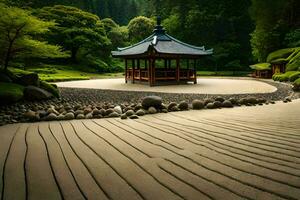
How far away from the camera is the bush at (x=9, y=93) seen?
28.7 ft

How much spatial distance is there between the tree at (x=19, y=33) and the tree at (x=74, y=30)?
1872cm

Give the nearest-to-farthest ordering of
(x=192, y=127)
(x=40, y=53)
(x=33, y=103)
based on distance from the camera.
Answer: (x=192, y=127) < (x=33, y=103) < (x=40, y=53)

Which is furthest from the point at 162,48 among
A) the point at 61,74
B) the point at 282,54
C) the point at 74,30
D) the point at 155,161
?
the point at 155,161

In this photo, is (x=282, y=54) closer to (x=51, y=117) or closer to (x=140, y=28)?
(x=140, y=28)

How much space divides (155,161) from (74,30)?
28412 millimetres

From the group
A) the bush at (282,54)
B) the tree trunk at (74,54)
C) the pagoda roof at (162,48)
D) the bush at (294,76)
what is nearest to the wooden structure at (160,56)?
the pagoda roof at (162,48)

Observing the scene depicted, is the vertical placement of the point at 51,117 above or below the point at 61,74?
below

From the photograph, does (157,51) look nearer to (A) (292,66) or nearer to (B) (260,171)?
(A) (292,66)

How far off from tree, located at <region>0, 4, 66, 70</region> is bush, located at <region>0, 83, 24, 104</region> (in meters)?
1.55

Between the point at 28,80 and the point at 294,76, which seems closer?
the point at 28,80

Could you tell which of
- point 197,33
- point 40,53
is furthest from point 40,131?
point 197,33

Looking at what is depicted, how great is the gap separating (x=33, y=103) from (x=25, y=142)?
18.2 feet

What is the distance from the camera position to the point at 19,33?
10203mm

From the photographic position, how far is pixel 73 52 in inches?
1292
